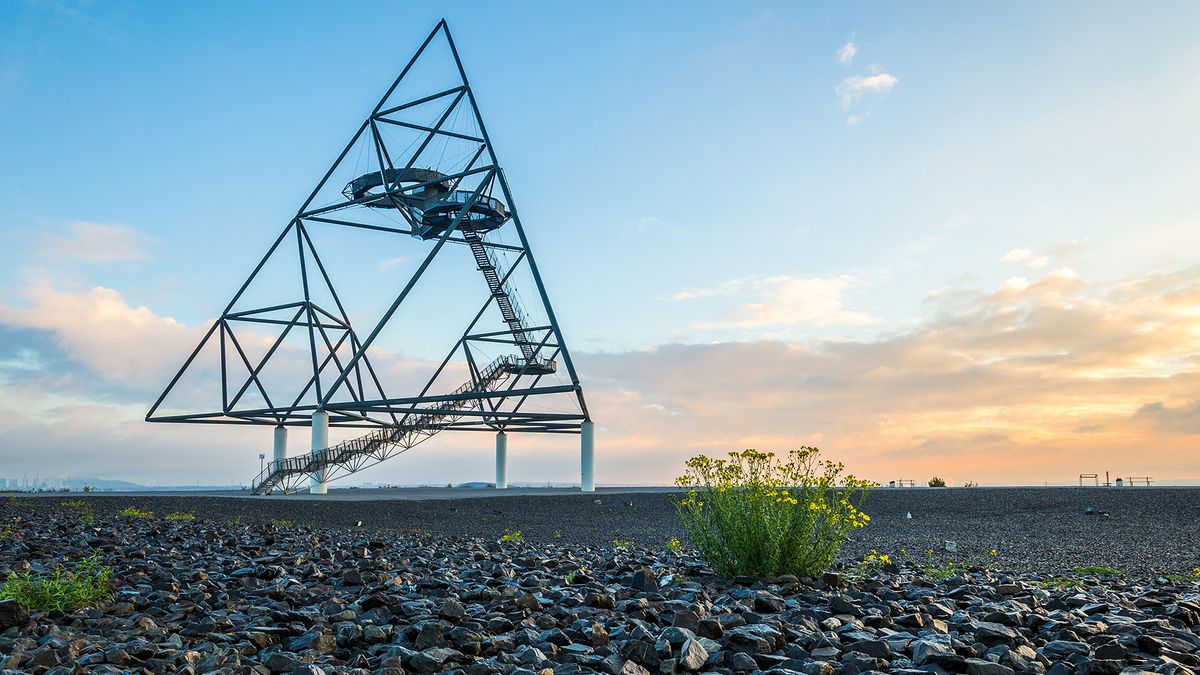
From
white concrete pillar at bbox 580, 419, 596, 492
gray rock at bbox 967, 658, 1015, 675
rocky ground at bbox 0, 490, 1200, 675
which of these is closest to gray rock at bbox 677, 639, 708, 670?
rocky ground at bbox 0, 490, 1200, 675

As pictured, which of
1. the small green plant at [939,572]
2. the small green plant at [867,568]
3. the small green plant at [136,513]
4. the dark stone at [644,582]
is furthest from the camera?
the small green plant at [136,513]

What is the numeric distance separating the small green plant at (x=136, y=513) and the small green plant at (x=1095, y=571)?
13.7 meters

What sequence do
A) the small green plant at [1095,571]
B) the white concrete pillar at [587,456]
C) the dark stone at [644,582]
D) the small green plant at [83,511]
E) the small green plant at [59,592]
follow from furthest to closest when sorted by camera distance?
the white concrete pillar at [587,456]
the small green plant at [83,511]
the small green plant at [1095,571]
the dark stone at [644,582]
the small green plant at [59,592]

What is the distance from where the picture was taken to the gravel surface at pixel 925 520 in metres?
12.4

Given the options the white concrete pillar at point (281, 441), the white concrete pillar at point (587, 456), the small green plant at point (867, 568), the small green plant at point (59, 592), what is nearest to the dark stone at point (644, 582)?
the small green plant at point (867, 568)

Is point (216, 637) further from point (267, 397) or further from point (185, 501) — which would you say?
point (267, 397)

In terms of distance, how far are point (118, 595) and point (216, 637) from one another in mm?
1857

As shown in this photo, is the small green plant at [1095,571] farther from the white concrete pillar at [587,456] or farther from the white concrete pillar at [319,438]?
the white concrete pillar at [319,438]

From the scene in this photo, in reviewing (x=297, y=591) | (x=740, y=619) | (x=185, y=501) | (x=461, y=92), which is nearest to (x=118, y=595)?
(x=297, y=591)

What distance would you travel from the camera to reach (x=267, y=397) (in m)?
30.9

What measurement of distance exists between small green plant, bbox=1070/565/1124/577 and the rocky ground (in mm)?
105

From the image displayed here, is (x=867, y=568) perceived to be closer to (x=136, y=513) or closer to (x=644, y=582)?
(x=644, y=582)

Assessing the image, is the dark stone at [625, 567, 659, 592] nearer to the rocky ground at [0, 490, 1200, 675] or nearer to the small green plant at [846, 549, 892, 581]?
the rocky ground at [0, 490, 1200, 675]

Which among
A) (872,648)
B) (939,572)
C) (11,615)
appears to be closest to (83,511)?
(11,615)
